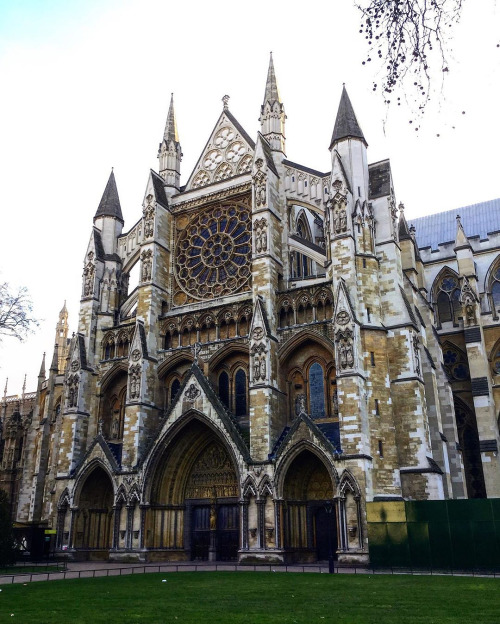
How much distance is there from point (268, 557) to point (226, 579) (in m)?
6.34

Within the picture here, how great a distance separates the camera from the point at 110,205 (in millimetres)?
39250

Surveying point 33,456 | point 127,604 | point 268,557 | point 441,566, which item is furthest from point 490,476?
point 33,456

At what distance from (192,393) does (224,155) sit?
1571 cm

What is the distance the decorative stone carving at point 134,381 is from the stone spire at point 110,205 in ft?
37.6

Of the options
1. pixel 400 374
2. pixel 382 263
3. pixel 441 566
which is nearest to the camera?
pixel 441 566

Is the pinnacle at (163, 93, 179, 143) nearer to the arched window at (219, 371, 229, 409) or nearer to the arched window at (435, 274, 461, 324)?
the arched window at (219, 371, 229, 409)

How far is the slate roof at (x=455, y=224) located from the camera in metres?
46.4

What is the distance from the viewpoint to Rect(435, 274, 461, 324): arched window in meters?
41.2

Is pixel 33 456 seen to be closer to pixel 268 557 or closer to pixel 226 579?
pixel 268 557

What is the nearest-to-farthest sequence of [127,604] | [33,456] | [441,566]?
[127,604] < [441,566] < [33,456]

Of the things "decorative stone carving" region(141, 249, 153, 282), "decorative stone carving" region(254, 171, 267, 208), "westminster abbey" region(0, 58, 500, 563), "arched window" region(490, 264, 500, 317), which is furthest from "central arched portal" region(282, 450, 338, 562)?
"arched window" region(490, 264, 500, 317)

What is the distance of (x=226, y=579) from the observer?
19734mm

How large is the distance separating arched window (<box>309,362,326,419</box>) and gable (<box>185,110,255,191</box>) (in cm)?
1336

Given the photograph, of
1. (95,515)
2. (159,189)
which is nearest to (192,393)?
(95,515)
